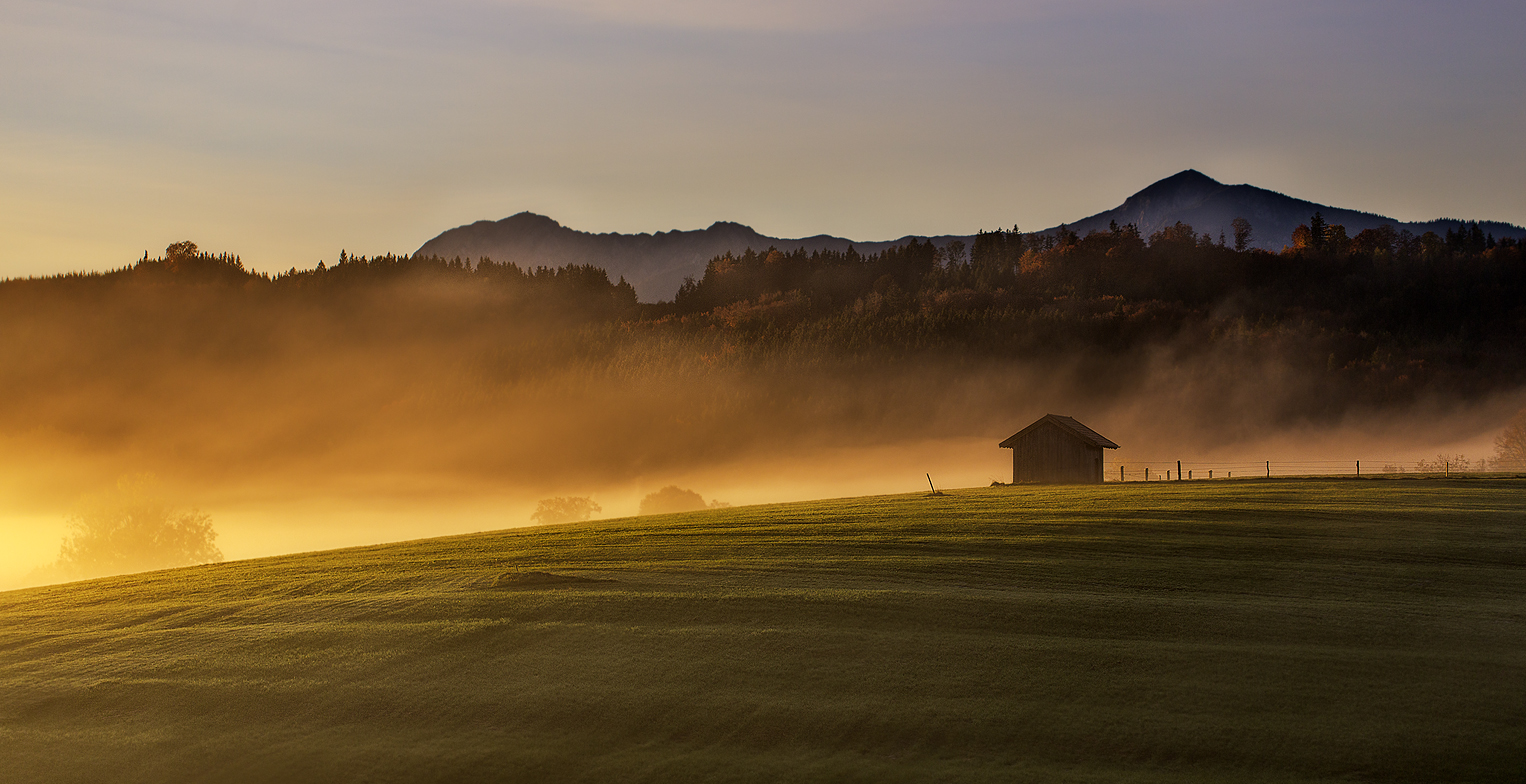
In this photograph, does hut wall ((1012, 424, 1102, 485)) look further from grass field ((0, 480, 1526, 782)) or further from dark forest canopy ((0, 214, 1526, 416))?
dark forest canopy ((0, 214, 1526, 416))

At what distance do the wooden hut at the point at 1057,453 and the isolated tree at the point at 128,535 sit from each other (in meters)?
80.4

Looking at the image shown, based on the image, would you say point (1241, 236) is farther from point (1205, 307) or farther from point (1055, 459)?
point (1055, 459)

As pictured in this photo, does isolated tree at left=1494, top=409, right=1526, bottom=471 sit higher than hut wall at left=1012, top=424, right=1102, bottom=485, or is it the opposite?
hut wall at left=1012, top=424, right=1102, bottom=485

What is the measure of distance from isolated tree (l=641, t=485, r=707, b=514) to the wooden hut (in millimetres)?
65079

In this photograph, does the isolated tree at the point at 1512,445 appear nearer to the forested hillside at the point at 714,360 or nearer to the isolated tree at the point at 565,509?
the forested hillside at the point at 714,360

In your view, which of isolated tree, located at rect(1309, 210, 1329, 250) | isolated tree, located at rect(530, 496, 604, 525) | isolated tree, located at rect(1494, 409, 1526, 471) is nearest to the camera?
isolated tree, located at rect(1494, 409, 1526, 471)

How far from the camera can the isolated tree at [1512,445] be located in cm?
8806

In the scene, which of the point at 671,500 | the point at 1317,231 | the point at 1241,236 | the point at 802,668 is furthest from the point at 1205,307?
the point at 802,668

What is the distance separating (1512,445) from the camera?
93.1 m

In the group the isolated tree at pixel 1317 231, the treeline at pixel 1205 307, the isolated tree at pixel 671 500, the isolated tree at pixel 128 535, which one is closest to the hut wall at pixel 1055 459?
the isolated tree at pixel 671 500

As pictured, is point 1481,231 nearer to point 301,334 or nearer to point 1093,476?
point 1093,476

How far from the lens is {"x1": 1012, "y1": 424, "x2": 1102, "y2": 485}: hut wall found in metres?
61.4

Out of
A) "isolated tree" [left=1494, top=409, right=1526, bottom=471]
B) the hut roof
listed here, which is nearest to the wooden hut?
the hut roof

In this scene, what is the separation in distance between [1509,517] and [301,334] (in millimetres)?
167244
